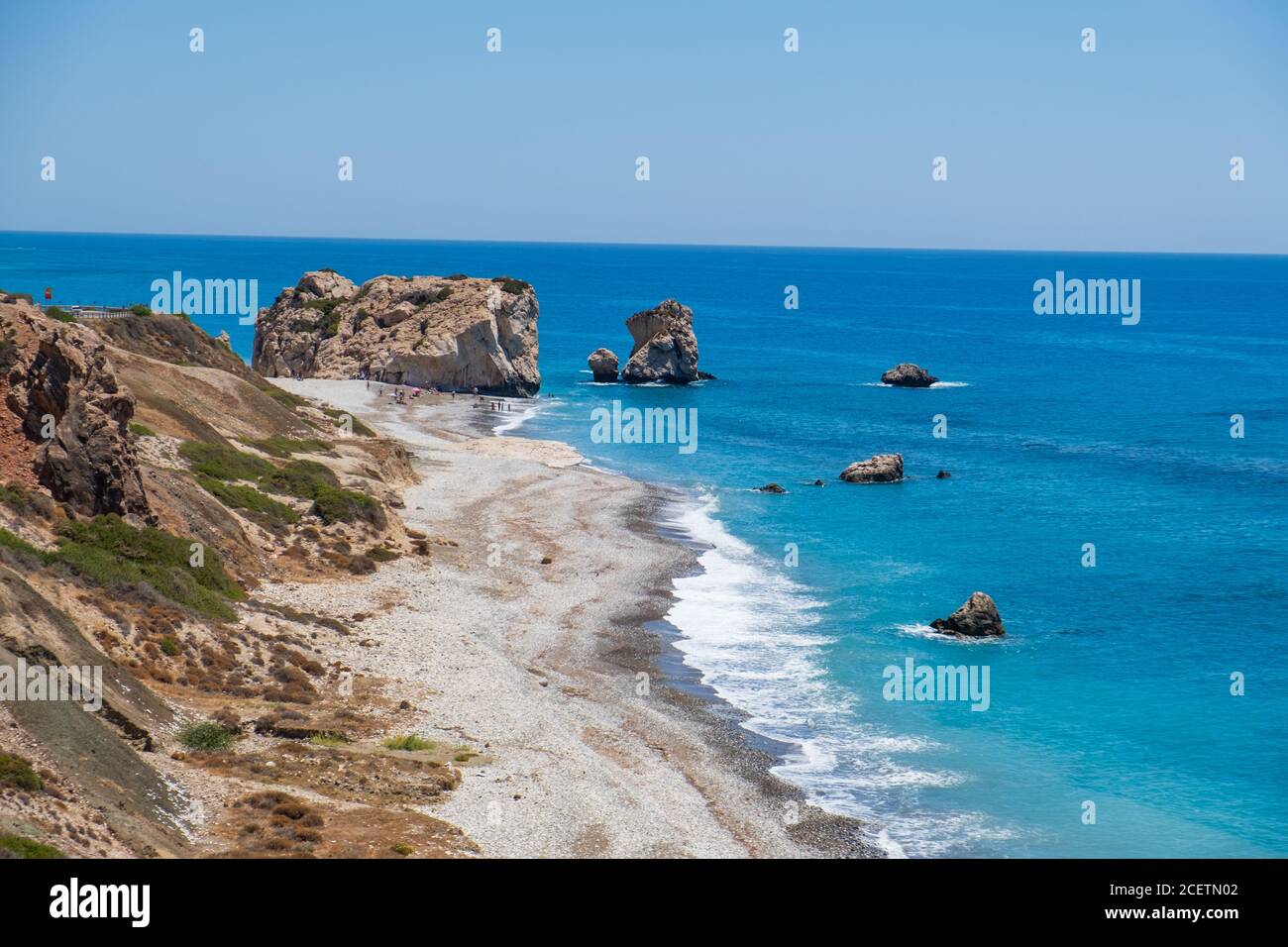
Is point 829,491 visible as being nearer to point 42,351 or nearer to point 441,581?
point 441,581

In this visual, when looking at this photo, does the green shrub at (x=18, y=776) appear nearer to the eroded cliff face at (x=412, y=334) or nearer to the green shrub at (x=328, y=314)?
the eroded cliff face at (x=412, y=334)

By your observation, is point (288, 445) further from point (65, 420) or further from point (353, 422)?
point (65, 420)

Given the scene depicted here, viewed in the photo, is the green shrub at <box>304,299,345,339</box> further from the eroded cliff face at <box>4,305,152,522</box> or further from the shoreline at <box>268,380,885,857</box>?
the eroded cliff face at <box>4,305,152,522</box>

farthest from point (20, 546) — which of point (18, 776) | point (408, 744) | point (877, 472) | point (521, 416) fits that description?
point (521, 416)

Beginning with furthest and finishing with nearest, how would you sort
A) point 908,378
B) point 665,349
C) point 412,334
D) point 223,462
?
point 908,378 → point 665,349 → point 412,334 → point 223,462

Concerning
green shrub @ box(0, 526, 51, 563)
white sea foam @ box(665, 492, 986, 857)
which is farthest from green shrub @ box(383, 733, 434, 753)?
green shrub @ box(0, 526, 51, 563)

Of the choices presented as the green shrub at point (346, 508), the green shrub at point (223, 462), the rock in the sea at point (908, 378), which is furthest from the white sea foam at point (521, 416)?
the green shrub at point (346, 508)
